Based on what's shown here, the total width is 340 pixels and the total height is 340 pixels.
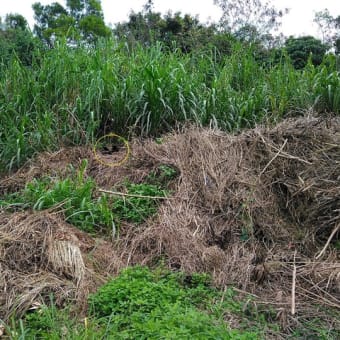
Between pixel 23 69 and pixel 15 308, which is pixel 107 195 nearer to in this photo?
pixel 15 308

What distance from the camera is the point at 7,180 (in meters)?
4.93

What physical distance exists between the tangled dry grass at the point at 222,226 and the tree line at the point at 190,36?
2452mm

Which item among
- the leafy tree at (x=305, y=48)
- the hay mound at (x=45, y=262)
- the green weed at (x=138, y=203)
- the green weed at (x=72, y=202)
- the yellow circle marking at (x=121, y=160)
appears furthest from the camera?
the leafy tree at (x=305, y=48)

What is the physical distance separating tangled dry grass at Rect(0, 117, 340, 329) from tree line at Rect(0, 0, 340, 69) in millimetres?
2452

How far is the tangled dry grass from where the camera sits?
351 centimetres

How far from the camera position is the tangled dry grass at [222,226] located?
3510mm

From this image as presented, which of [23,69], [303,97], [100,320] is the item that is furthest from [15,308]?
[303,97]

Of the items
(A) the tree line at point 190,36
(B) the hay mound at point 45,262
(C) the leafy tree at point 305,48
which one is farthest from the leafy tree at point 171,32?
(B) the hay mound at point 45,262

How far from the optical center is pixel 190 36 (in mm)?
9773

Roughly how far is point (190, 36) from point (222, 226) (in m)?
6.34

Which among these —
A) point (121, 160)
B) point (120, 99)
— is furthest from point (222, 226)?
point (120, 99)

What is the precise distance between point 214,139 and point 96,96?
4.80ft

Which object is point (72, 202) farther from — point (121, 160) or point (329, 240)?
point (329, 240)

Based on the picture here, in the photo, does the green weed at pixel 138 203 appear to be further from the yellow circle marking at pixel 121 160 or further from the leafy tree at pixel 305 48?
the leafy tree at pixel 305 48
